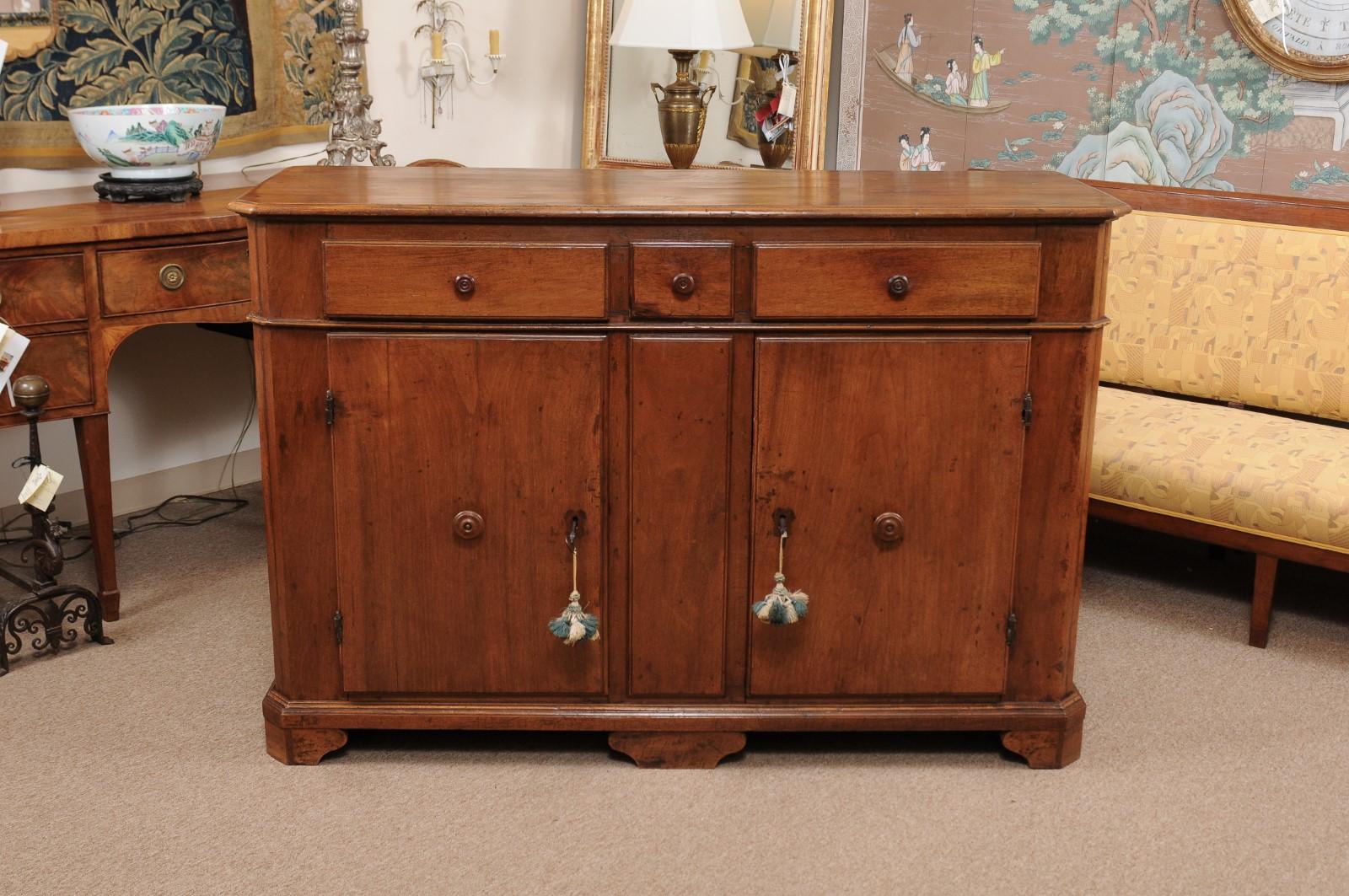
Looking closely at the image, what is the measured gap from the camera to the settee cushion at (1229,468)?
10.7 feet

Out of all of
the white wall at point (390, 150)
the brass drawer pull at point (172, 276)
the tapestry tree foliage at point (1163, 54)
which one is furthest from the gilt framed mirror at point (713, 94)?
the brass drawer pull at point (172, 276)

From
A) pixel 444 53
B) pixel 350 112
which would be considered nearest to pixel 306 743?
pixel 350 112

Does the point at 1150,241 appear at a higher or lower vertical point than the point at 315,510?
higher

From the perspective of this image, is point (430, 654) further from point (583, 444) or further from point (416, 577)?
point (583, 444)

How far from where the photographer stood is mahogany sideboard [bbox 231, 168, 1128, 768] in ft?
8.29

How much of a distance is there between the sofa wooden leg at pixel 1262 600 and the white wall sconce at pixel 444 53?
3079mm

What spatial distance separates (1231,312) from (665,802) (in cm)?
224

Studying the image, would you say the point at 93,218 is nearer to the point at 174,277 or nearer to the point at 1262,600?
the point at 174,277

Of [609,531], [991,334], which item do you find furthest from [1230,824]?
[609,531]

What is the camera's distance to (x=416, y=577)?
268 cm

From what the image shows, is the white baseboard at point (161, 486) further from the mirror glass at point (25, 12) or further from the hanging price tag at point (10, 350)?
the mirror glass at point (25, 12)

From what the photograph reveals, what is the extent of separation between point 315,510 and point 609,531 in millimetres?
566

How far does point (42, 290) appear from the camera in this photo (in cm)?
319

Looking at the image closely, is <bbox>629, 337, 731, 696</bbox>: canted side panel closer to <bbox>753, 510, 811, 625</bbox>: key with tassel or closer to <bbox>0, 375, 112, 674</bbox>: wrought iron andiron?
<bbox>753, 510, 811, 625</bbox>: key with tassel
